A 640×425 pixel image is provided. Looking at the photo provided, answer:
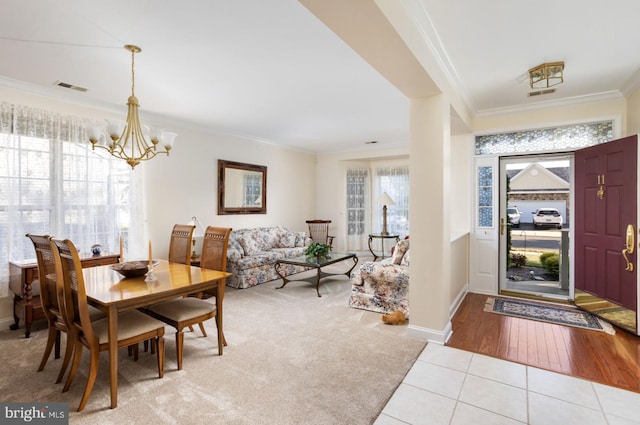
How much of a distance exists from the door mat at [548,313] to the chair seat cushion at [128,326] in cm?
366

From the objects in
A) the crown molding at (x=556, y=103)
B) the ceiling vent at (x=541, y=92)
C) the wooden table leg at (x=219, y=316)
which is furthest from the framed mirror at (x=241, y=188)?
the ceiling vent at (x=541, y=92)

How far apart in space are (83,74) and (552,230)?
6.62 meters

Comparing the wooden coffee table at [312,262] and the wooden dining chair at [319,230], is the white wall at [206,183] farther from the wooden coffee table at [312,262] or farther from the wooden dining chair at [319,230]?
the wooden coffee table at [312,262]

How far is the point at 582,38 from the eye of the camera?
254 cm

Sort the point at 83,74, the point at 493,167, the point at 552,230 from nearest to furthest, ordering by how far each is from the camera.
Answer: the point at 83,74 → the point at 493,167 → the point at 552,230

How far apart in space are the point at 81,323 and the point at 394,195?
653 centimetres

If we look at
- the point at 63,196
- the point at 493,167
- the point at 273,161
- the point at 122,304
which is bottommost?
the point at 122,304

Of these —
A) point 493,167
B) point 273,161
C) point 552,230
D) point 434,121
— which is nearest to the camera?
point 434,121

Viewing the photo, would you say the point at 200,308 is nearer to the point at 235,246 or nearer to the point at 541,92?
the point at 235,246

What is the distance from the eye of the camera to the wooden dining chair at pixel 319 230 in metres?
7.50

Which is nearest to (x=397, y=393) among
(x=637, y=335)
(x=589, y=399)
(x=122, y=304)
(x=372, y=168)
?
(x=589, y=399)

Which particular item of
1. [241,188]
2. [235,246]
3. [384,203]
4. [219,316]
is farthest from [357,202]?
[219,316]

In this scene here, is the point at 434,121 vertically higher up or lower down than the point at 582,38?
lower down

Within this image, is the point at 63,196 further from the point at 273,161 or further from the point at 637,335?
the point at 637,335
